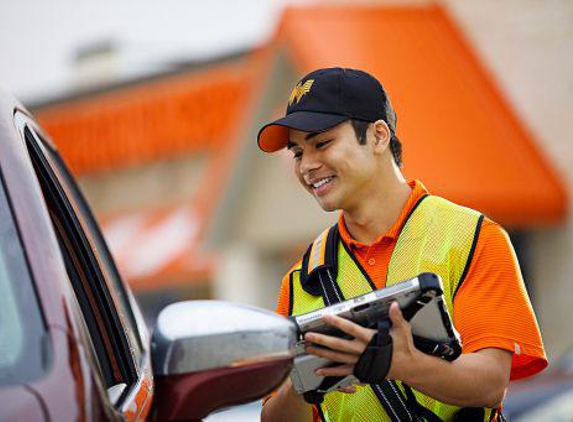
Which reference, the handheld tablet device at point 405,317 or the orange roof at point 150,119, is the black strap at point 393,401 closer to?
the handheld tablet device at point 405,317

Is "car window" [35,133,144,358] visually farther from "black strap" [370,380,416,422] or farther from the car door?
"black strap" [370,380,416,422]

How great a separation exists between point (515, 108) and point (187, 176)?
10.5m

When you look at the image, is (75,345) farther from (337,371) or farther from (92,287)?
(92,287)

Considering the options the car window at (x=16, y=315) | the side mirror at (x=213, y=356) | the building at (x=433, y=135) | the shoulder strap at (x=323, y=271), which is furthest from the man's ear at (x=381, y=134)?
the building at (x=433, y=135)

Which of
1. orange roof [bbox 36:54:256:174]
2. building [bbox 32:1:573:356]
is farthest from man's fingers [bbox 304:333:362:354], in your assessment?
orange roof [bbox 36:54:256:174]

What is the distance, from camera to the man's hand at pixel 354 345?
230 centimetres

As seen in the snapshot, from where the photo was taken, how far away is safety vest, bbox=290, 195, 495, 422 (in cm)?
268

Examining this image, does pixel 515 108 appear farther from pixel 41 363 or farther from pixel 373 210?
pixel 41 363

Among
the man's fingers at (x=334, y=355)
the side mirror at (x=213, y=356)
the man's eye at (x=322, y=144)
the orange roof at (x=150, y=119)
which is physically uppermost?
the orange roof at (x=150, y=119)

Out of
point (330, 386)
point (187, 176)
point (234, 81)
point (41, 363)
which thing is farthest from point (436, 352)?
point (187, 176)

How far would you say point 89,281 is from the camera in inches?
121

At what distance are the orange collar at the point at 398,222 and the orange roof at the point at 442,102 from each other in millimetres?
9825

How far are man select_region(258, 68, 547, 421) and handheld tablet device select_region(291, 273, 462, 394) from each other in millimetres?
45

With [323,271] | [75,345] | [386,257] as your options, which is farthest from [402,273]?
[75,345]
